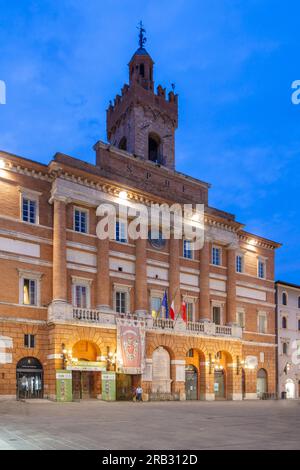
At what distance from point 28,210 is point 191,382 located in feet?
69.8

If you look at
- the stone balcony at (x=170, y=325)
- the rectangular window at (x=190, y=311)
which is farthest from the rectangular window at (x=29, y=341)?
the rectangular window at (x=190, y=311)

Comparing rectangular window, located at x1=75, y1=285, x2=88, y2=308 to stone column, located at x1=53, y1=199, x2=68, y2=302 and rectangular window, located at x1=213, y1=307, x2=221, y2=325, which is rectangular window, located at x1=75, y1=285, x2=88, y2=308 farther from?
rectangular window, located at x1=213, y1=307, x2=221, y2=325

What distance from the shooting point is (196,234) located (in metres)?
47.2

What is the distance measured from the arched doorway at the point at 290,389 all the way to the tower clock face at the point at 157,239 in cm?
2375

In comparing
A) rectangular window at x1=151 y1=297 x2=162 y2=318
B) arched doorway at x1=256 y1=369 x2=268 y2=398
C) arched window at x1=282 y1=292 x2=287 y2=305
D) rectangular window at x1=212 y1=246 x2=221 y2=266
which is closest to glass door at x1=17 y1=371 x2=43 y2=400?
rectangular window at x1=151 y1=297 x2=162 y2=318

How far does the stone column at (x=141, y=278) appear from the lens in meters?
41.3

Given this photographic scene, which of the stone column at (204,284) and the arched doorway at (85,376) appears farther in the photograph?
the stone column at (204,284)

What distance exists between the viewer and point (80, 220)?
131 feet

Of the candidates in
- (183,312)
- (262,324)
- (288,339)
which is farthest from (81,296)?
(288,339)

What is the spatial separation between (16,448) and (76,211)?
27899 millimetres

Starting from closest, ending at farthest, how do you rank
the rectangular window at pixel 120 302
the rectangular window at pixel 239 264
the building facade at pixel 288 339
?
the rectangular window at pixel 120 302
the rectangular window at pixel 239 264
the building facade at pixel 288 339

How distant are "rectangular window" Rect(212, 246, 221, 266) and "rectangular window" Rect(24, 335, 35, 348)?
67.4 ft

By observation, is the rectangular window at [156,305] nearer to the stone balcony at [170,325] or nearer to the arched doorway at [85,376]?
the stone balcony at [170,325]
